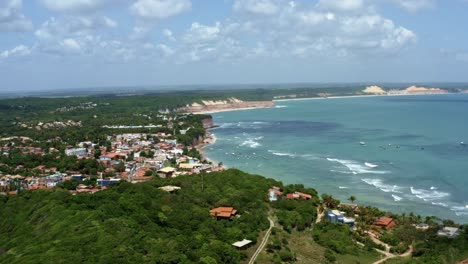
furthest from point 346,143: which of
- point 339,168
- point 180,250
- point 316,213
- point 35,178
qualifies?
point 180,250

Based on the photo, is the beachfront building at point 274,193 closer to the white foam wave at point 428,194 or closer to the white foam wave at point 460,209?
the white foam wave at point 428,194

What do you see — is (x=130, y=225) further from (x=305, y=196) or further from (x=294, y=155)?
(x=294, y=155)

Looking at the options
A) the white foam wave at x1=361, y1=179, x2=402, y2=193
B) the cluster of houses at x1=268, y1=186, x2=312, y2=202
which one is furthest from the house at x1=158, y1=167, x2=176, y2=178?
the white foam wave at x1=361, y1=179, x2=402, y2=193

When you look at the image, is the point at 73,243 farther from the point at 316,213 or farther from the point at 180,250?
the point at 316,213

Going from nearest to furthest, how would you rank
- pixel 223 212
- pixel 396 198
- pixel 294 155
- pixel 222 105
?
pixel 223 212
pixel 396 198
pixel 294 155
pixel 222 105

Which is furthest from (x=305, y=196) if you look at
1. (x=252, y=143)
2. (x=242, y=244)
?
(x=252, y=143)

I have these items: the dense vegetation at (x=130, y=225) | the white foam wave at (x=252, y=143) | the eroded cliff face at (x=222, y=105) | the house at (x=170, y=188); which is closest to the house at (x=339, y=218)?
the dense vegetation at (x=130, y=225)
